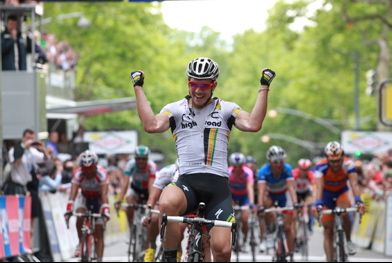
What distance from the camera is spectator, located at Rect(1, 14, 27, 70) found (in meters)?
21.5

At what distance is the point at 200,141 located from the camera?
1131 cm

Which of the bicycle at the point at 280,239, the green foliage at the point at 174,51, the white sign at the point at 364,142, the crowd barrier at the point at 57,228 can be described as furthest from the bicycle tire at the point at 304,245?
the green foliage at the point at 174,51

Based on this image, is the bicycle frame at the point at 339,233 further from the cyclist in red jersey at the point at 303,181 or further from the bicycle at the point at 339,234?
the cyclist in red jersey at the point at 303,181

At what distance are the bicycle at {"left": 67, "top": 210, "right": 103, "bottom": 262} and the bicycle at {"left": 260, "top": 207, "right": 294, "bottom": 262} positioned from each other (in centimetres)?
288

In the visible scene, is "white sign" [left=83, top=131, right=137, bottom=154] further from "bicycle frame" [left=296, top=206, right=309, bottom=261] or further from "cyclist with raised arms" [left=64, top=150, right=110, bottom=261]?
"cyclist with raised arms" [left=64, top=150, right=110, bottom=261]

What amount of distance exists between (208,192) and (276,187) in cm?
1043

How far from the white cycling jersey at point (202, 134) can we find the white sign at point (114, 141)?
2424 centimetres

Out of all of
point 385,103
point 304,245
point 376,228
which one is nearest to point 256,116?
point 304,245

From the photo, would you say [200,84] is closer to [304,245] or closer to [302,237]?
[304,245]

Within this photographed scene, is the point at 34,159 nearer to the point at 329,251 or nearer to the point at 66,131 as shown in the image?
the point at 329,251

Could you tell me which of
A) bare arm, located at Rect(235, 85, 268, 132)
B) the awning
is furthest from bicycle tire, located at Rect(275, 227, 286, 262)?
the awning

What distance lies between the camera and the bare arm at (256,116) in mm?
10805

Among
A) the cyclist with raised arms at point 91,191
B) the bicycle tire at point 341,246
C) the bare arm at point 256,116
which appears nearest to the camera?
the bare arm at point 256,116

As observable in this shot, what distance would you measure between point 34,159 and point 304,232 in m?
5.90
